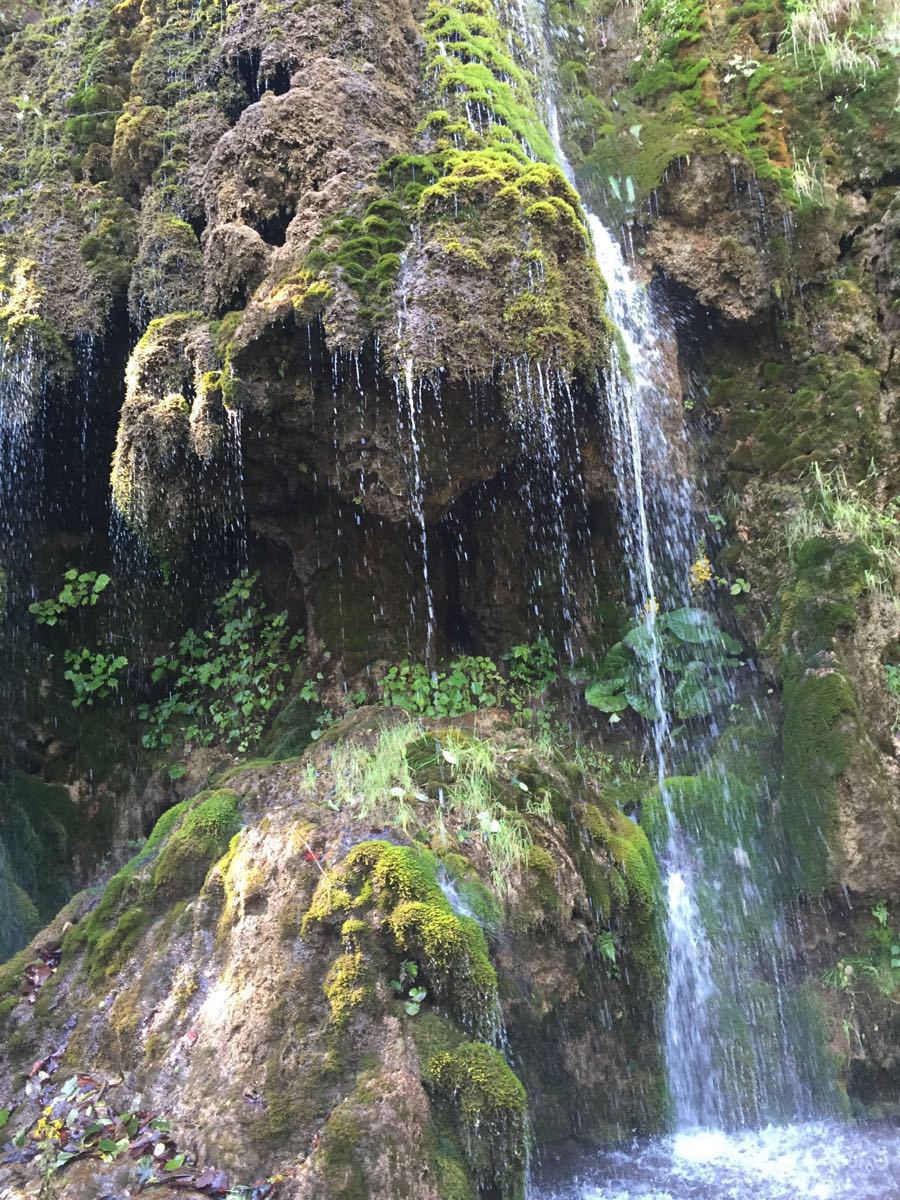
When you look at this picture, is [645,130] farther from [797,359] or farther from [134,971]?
[134,971]

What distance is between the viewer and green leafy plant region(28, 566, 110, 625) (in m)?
8.33

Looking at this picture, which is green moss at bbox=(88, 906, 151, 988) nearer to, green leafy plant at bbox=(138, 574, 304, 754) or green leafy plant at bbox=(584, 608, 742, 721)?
green leafy plant at bbox=(138, 574, 304, 754)

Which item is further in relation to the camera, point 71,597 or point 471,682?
point 71,597

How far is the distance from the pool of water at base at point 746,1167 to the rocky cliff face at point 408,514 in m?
0.21

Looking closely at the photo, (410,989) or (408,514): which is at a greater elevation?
(408,514)

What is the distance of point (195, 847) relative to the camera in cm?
498

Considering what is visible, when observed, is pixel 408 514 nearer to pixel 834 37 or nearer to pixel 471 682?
pixel 471 682

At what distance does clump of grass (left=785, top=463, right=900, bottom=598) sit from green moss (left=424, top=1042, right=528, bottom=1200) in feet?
14.2

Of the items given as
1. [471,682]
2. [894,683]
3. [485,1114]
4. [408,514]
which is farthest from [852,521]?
[485,1114]

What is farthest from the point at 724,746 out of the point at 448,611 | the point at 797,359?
the point at 797,359

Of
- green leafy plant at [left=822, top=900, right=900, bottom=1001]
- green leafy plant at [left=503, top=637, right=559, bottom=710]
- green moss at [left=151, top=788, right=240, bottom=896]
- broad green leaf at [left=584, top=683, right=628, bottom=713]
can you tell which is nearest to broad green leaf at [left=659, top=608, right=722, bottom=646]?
broad green leaf at [left=584, top=683, right=628, bottom=713]

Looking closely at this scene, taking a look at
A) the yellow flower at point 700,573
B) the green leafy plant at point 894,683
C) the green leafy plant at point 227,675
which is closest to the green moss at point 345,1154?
the green leafy plant at point 894,683

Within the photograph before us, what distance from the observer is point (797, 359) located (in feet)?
25.4

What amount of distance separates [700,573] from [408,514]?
2.63 m
